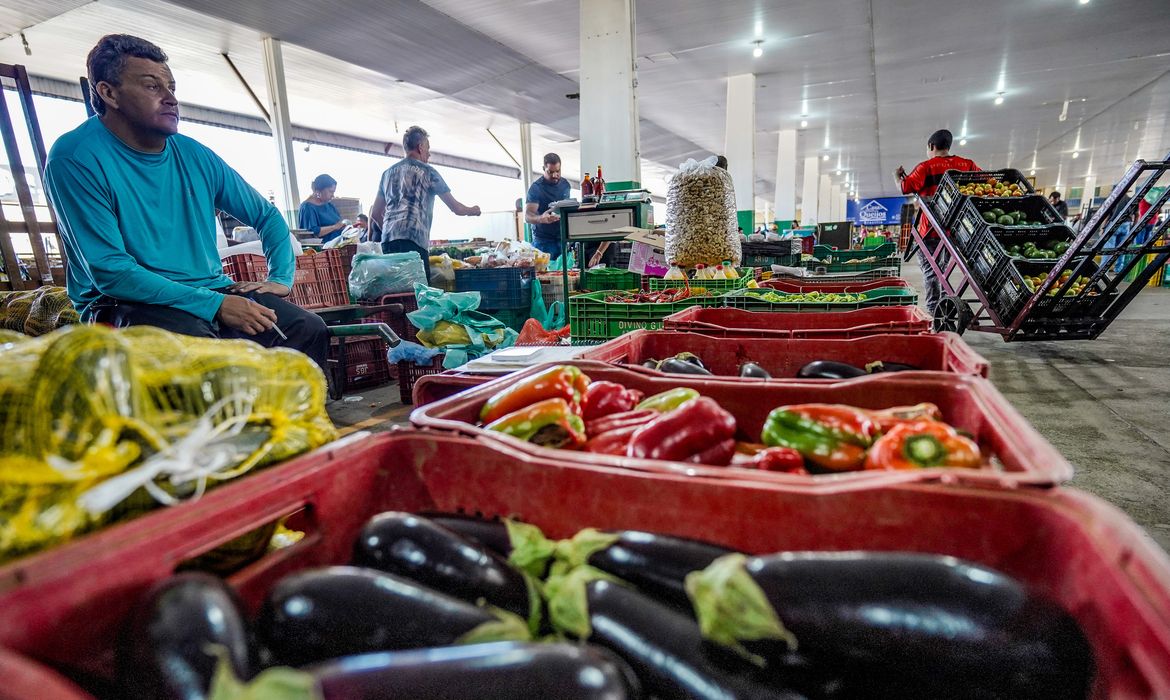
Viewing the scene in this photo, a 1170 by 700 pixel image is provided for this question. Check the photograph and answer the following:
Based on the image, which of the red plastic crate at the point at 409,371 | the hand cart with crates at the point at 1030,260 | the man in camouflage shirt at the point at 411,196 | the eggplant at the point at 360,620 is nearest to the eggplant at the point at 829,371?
the eggplant at the point at 360,620

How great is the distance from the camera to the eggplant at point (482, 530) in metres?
0.89

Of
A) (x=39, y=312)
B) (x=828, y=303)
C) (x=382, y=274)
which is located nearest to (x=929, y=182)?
(x=828, y=303)

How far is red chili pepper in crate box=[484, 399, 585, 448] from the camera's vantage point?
3.85 ft

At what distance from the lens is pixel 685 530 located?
84cm

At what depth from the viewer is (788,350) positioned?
201cm

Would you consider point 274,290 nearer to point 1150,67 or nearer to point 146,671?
point 146,671

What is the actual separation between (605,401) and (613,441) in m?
0.20

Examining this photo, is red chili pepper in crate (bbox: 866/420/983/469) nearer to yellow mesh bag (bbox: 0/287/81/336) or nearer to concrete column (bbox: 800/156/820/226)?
yellow mesh bag (bbox: 0/287/81/336)

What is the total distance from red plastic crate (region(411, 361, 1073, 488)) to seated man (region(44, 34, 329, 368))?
1.79m

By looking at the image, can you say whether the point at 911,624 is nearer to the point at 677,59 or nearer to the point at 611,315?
the point at 611,315

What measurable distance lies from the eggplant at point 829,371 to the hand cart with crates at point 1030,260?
3988mm

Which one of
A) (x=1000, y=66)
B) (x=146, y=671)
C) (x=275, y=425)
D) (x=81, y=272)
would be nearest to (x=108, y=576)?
(x=146, y=671)

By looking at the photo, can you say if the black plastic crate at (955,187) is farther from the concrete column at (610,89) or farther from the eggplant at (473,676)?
the eggplant at (473,676)

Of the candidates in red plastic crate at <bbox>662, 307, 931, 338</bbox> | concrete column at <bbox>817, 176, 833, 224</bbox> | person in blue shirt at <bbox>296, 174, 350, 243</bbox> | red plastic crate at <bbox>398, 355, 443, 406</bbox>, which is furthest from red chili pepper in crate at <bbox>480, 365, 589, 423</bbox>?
concrete column at <bbox>817, 176, 833, 224</bbox>
